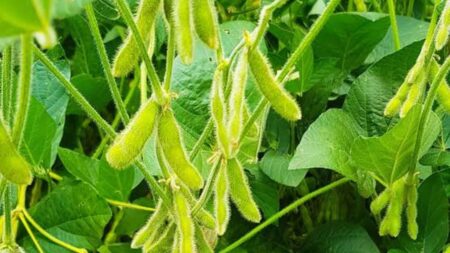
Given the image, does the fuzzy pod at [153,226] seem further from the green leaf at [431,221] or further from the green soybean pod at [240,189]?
the green leaf at [431,221]

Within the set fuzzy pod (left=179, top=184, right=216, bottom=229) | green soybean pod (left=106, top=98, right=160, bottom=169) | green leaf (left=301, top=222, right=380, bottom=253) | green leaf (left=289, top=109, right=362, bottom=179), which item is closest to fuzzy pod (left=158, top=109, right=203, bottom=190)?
green soybean pod (left=106, top=98, right=160, bottom=169)

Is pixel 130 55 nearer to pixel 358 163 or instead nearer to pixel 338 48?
pixel 358 163

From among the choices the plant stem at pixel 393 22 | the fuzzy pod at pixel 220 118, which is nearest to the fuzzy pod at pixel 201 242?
the fuzzy pod at pixel 220 118

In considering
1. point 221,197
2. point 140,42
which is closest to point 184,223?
point 221,197

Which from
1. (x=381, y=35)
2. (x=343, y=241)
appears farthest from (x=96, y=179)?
(x=381, y=35)

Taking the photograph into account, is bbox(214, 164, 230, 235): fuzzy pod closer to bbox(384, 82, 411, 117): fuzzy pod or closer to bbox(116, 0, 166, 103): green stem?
bbox(116, 0, 166, 103): green stem

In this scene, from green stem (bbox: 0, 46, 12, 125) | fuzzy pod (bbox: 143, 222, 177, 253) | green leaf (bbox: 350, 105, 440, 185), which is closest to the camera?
green stem (bbox: 0, 46, 12, 125)
